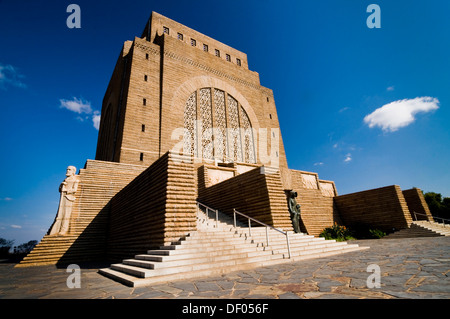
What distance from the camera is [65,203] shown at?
9.59 metres

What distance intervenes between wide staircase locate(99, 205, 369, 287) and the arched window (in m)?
11.1

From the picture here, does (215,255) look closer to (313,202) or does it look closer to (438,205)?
(313,202)

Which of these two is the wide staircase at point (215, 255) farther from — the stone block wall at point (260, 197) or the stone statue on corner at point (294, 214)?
the stone statue on corner at point (294, 214)

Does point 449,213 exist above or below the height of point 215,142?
below

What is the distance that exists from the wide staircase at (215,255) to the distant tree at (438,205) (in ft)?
77.7

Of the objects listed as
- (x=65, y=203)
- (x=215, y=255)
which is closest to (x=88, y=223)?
(x=65, y=203)

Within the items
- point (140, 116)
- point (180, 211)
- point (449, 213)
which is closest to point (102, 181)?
point (140, 116)

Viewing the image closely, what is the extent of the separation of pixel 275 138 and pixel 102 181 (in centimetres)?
1705

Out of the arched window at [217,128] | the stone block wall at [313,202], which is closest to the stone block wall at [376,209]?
the stone block wall at [313,202]

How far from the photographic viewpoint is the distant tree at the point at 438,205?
21.9 meters

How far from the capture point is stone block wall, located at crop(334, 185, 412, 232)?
12273 millimetres

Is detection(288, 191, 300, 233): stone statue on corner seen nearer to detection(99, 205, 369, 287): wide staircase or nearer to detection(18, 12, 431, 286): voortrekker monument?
detection(18, 12, 431, 286): voortrekker monument
